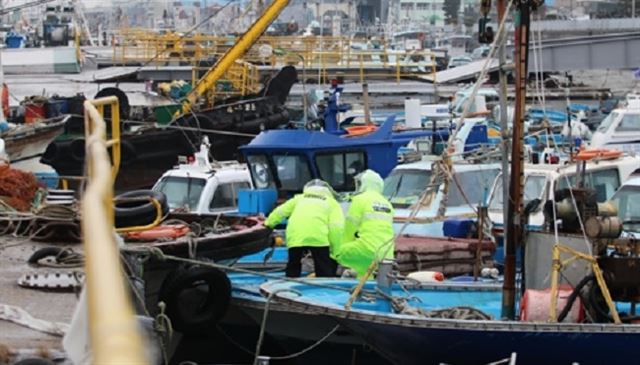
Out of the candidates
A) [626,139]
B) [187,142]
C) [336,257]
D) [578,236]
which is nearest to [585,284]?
[578,236]

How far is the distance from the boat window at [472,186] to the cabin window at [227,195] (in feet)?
9.01

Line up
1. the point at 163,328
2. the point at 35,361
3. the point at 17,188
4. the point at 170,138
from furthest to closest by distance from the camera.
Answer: the point at 170,138 → the point at 17,188 → the point at 163,328 → the point at 35,361

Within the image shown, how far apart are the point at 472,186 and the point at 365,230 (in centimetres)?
483

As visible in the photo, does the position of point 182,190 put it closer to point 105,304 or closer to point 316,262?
point 316,262

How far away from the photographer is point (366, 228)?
1125 centimetres

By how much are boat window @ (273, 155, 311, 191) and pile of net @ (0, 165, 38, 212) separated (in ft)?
14.2

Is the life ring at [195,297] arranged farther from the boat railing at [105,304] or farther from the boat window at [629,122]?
the boat window at [629,122]

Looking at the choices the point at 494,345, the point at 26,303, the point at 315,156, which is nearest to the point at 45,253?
the point at 26,303

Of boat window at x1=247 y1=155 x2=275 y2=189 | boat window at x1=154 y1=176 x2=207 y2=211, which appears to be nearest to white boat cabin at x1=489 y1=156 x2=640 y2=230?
boat window at x1=247 y1=155 x2=275 y2=189

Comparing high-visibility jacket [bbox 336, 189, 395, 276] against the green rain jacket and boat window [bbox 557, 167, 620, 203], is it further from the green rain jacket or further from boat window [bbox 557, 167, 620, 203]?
boat window [bbox 557, 167, 620, 203]

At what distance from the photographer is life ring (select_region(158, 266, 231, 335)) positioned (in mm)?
10383

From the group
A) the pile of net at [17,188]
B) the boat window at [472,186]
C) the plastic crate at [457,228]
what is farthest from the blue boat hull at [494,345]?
the boat window at [472,186]

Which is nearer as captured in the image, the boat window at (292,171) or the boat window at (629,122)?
the boat window at (292,171)

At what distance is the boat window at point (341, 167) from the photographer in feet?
55.2
